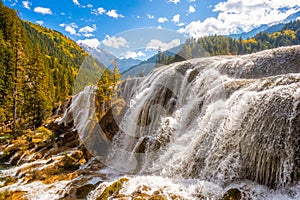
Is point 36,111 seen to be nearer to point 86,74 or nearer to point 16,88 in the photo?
point 16,88

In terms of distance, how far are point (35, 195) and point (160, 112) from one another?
9.43 metres

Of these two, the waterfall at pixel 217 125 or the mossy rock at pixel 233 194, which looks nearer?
the mossy rock at pixel 233 194

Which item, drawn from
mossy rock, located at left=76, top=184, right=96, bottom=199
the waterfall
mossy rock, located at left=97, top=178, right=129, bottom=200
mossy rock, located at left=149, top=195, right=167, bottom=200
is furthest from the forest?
mossy rock, located at left=149, top=195, right=167, bottom=200

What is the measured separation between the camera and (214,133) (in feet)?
35.5

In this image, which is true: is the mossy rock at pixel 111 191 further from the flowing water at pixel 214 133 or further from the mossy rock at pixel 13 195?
the mossy rock at pixel 13 195

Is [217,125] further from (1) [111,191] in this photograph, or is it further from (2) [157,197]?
(1) [111,191]

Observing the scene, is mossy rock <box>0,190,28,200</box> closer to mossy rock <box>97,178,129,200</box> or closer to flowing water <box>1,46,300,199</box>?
flowing water <box>1,46,300,199</box>

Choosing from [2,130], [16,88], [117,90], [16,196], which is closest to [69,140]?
[117,90]

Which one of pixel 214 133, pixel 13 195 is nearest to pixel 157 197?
pixel 214 133

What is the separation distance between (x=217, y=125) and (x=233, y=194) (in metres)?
3.70

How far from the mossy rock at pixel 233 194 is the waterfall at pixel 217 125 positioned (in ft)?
2.81

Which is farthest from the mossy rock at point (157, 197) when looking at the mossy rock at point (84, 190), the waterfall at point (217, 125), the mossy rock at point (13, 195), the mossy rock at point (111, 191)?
the mossy rock at point (13, 195)

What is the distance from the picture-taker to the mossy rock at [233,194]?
25.5 feet

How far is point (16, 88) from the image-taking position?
96.0 ft
